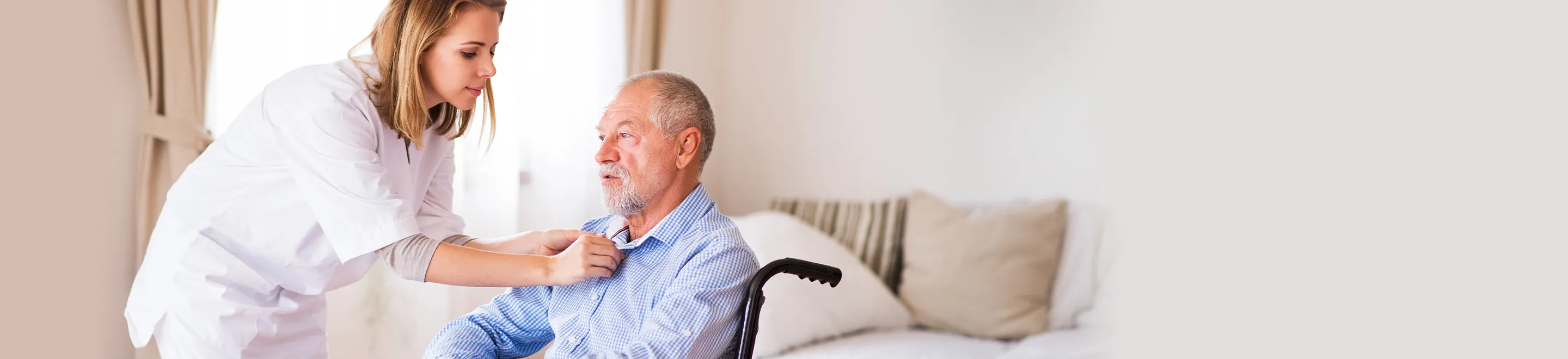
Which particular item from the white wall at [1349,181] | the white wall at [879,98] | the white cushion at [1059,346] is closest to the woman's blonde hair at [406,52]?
the white wall at [1349,181]

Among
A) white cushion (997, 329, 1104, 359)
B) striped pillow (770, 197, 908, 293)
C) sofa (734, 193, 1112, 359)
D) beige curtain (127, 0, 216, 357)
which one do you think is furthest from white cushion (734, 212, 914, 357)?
beige curtain (127, 0, 216, 357)

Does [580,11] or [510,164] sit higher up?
[580,11]

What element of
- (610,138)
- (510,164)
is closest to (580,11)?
(510,164)

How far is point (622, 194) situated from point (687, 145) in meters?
0.14

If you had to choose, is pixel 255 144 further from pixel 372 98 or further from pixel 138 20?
pixel 138 20

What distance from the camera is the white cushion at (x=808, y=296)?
98.2 inches

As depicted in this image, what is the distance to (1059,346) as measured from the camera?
2584mm

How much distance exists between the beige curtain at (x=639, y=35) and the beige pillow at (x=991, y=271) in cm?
118

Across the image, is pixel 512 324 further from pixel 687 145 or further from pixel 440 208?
pixel 687 145

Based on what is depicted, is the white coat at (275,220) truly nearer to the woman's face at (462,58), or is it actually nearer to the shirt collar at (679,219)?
the woman's face at (462,58)

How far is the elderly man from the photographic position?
1.44 metres

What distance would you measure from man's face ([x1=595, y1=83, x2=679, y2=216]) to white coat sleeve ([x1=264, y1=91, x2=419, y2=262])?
0.32 meters

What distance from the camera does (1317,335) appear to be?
63cm

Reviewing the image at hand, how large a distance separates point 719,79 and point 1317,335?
3224 millimetres
